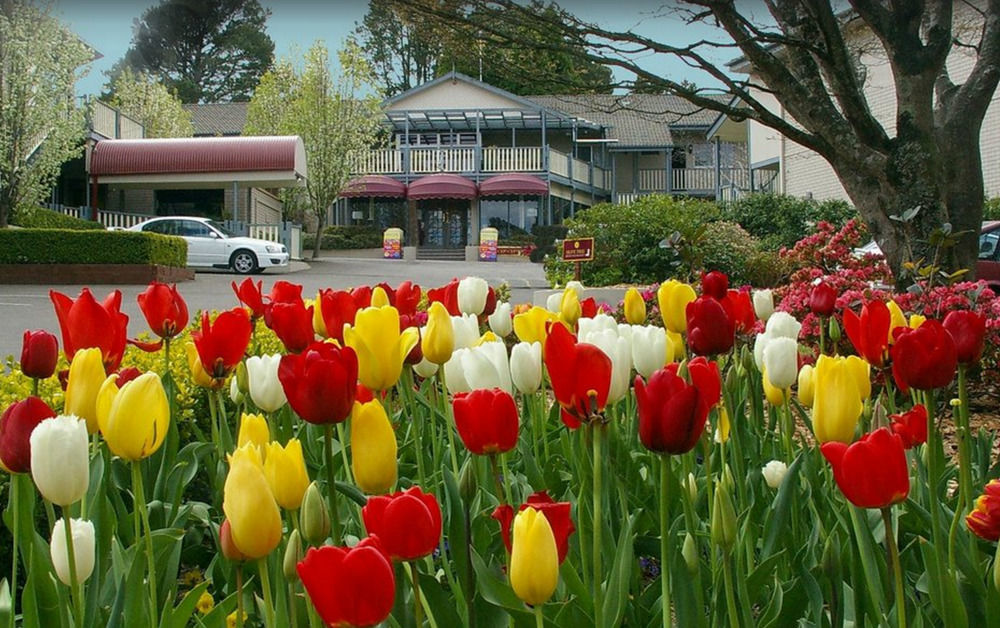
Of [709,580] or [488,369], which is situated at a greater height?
[488,369]

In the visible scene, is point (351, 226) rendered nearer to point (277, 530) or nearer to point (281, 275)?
point (281, 275)

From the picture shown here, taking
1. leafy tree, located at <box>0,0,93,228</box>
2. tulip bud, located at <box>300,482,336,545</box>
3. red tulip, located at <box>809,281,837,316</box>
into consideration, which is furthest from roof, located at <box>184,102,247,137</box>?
tulip bud, located at <box>300,482,336,545</box>

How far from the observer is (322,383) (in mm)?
1386

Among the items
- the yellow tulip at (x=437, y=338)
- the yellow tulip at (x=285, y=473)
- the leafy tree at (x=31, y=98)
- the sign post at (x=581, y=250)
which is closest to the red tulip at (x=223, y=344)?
the yellow tulip at (x=437, y=338)

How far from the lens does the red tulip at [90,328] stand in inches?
83.3

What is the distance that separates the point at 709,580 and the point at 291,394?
893 millimetres

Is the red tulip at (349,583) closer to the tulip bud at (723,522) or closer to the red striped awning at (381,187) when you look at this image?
the tulip bud at (723,522)

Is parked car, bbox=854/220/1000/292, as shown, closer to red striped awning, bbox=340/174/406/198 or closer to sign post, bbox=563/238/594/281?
sign post, bbox=563/238/594/281

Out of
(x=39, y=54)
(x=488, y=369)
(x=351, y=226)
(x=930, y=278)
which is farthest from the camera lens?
(x=351, y=226)

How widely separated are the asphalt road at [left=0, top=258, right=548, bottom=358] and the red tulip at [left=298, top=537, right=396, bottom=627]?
680 centimetres

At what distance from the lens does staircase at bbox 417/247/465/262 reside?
126 ft

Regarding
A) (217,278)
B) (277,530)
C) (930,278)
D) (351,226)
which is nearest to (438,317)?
(277,530)

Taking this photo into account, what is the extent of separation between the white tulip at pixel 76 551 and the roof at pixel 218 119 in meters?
46.4

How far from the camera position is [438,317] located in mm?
2061
